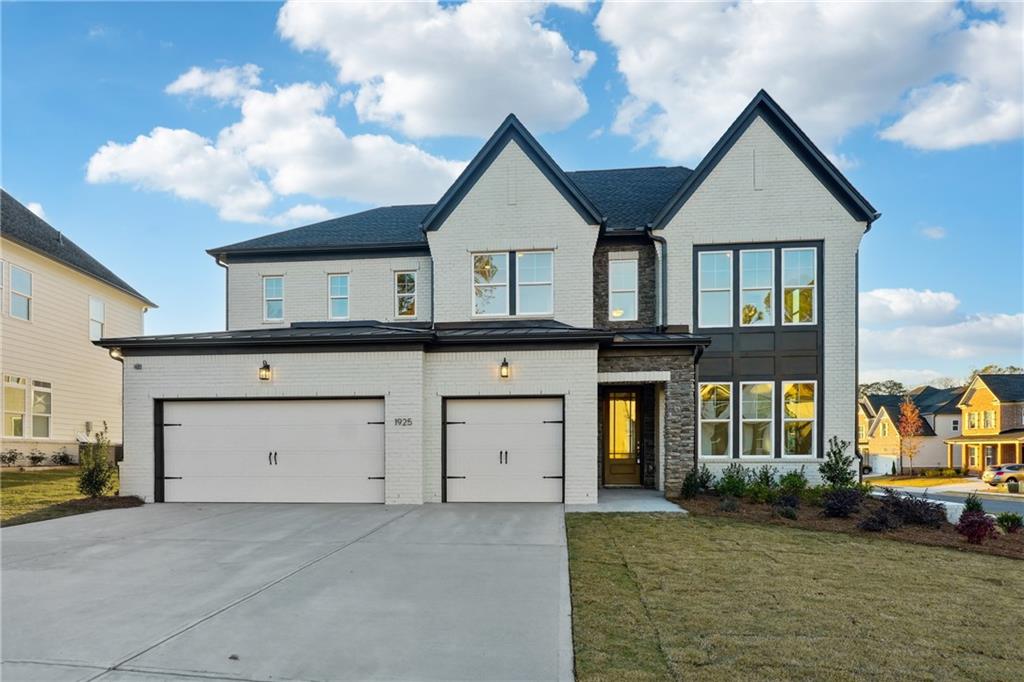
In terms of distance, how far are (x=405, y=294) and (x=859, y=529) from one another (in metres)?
13.2

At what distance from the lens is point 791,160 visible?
51.4 ft

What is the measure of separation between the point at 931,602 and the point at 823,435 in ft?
33.8

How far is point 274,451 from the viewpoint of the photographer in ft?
42.0

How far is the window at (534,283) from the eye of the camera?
1567 centimetres

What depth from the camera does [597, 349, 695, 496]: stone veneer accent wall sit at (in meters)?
13.3

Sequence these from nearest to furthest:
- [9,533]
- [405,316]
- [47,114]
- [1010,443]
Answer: [9,533], [47,114], [405,316], [1010,443]

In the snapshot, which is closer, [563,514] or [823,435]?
[563,514]

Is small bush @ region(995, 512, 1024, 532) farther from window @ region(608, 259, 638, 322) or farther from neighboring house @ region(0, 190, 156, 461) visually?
neighboring house @ region(0, 190, 156, 461)

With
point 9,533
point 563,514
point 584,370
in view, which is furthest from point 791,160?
point 9,533

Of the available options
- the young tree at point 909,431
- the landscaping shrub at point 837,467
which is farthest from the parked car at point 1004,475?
the landscaping shrub at point 837,467

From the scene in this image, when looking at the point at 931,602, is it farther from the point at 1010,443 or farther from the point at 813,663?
the point at 1010,443

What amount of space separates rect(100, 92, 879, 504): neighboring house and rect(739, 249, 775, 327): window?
0.17ft

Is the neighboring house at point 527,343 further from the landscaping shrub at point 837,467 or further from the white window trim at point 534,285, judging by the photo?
the landscaping shrub at point 837,467

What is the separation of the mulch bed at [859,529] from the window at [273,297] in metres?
13.2
